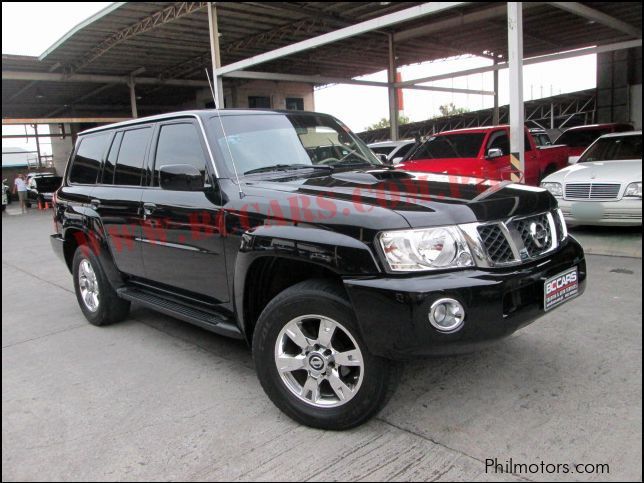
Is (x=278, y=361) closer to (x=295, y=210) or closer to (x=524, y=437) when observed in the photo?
(x=295, y=210)

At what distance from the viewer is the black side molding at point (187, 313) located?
Result: 3.38 meters

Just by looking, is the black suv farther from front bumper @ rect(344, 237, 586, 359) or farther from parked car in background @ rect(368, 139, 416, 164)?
parked car in background @ rect(368, 139, 416, 164)

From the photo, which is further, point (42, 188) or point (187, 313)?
point (42, 188)

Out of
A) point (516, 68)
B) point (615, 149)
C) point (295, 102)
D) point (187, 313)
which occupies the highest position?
point (295, 102)

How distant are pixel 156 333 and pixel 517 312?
3.23 meters

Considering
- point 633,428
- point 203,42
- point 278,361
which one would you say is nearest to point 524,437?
point 633,428

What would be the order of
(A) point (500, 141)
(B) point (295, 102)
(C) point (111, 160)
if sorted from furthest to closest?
(B) point (295, 102) < (A) point (500, 141) < (C) point (111, 160)

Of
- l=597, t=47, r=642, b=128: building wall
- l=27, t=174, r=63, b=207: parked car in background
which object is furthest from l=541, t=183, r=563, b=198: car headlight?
l=27, t=174, r=63, b=207: parked car in background

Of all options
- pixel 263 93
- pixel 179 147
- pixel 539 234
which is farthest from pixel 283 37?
pixel 539 234

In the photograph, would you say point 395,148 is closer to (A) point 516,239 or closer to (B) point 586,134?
(B) point 586,134

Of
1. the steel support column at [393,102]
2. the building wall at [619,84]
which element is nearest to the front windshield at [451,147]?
the steel support column at [393,102]

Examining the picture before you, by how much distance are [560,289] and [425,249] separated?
0.91m

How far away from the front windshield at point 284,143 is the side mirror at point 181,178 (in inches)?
9.6

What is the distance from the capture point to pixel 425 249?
2.57 m
